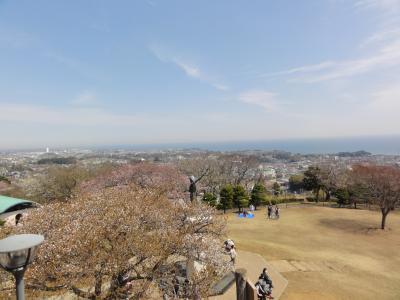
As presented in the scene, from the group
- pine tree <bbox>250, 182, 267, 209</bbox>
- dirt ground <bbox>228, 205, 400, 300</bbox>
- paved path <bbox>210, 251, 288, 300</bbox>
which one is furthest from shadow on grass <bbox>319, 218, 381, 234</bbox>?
paved path <bbox>210, 251, 288, 300</bbox>

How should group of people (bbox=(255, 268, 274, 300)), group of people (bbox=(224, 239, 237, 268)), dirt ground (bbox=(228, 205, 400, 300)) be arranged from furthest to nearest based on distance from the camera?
group of people (bbox=(224, 239, 237, 268)) → dirt ground (bbox=(228, 205, 400, 300)) → group of people (bbox=(255, 268, 274, 300))

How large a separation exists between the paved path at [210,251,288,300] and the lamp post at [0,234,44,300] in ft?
24.6

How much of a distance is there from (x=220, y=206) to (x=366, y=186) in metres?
12.9

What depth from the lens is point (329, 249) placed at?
16.9 m

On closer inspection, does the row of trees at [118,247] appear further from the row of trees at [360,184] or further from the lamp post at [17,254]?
the row of trees at [360,184]

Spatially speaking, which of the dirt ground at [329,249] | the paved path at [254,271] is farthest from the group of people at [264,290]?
the dirt ground at [329,249]

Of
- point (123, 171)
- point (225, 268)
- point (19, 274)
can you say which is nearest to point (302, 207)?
point (123, 171)

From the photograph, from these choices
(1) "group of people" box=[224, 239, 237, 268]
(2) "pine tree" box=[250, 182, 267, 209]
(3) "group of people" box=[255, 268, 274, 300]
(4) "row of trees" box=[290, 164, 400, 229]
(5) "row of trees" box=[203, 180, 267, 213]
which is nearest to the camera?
(3) "group of people" box=[255, 268, 274, 300]

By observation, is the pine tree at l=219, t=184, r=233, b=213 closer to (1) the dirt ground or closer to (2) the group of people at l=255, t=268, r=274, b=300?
(1) the dirt ground

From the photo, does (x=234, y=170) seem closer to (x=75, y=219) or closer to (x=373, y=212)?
(x=373, y=212)

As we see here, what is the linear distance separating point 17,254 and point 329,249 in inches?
646

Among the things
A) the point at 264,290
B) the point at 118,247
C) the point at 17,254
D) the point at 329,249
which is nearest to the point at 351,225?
the point at 329,249

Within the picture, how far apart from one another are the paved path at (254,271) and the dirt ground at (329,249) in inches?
13.9

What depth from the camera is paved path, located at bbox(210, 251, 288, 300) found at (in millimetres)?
10992
